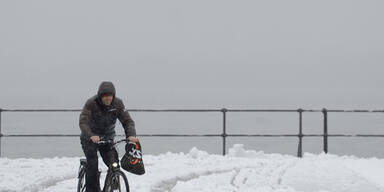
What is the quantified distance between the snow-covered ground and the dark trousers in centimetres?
211

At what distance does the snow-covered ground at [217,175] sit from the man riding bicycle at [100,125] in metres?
2.20

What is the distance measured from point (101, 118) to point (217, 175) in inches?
174

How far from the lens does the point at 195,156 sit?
14016 millimetres

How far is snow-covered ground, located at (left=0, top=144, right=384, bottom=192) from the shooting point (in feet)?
30.2

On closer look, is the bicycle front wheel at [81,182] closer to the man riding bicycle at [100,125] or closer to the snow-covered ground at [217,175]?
the man riding bicycle at [100,125]

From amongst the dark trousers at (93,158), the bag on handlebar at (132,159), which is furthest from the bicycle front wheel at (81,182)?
the bag on handlebar at (132,159)

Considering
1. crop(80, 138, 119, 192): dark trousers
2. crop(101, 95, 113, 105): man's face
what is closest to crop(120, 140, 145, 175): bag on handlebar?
crop(80, 138, 119, 192): dark trousers

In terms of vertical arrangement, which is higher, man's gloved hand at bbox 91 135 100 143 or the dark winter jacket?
the dark winter jacket

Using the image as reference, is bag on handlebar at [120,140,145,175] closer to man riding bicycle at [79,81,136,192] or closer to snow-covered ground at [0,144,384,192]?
man riding bicycle at [79,81,136,192]

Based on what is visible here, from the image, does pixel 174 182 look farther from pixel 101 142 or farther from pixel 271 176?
pixel 101 142

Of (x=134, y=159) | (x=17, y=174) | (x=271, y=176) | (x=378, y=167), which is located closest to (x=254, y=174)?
(x=271, y=176)

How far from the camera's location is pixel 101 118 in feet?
21.5

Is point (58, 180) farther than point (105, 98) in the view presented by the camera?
Yes

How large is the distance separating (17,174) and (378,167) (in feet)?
22.5
